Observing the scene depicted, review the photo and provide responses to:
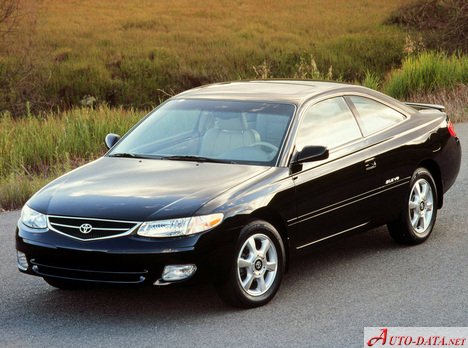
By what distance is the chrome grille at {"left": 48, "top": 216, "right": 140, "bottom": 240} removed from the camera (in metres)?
7.12

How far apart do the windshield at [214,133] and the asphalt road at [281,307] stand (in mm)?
966

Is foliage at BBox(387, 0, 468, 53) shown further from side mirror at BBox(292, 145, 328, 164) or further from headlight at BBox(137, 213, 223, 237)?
headlight at BBox(137, 213, 223, 237)

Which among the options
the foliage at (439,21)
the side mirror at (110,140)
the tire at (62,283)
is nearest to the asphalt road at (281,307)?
the tire at (62,283)

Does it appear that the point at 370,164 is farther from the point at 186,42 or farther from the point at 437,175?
the point at 186,42

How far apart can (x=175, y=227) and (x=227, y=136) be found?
1403mm

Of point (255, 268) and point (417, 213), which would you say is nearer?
point (255, 268)

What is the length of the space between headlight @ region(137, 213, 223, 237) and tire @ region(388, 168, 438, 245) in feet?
7.97

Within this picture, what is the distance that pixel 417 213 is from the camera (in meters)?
9.30

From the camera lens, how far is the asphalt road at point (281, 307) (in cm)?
688

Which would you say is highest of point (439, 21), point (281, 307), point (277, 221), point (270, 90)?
point (270, 90)

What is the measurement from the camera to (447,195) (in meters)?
11.4

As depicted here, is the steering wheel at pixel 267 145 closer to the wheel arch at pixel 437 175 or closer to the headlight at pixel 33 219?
the headlight at pixel 33 219

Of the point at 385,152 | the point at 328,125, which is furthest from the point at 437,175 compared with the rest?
the point at 328,125

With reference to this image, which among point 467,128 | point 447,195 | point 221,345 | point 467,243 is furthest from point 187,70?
point 221,345
